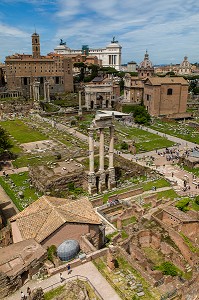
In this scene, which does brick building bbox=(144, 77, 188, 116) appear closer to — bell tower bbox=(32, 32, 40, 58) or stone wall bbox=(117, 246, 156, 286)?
bell tower bbox=(32, 32, 40, 58)

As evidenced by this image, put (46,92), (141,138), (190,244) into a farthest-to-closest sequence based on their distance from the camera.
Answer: (46,92)
(141,138)
(190,244)

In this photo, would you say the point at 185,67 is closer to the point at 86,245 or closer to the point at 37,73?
the point at 37,73

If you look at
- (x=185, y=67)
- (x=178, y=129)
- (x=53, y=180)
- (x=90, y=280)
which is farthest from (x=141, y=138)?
(x=185, y=67)

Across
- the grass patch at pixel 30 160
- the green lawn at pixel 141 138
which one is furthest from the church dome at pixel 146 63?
the grass patch at pixel 30 160

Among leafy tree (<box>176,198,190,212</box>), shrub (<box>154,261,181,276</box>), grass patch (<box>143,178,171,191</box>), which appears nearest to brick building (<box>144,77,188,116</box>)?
grass patch (<box>143,178,171,191</box>)

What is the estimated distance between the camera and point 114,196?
33.7m

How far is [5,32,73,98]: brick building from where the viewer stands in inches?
4026

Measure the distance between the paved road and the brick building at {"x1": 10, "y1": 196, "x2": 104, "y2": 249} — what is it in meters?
3.14

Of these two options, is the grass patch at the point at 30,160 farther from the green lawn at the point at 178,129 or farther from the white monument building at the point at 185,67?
the white monument building at the point at 185,67

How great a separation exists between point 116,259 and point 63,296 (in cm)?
457

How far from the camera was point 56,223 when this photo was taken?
20172 mm

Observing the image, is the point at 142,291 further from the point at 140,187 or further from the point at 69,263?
the point at 140,187

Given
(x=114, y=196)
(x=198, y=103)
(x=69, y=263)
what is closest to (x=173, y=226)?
(x=114, y=196)

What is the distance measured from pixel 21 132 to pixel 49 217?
46552 millimetres
